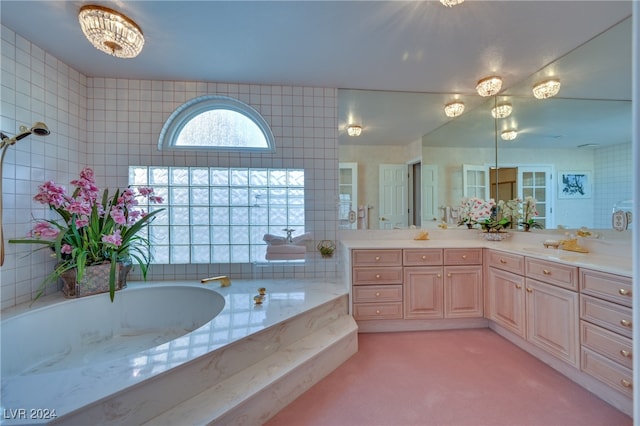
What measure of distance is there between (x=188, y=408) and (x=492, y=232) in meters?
2.90

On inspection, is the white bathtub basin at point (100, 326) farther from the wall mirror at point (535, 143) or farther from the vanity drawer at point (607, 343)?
the vanity drawer at point (607, 343)

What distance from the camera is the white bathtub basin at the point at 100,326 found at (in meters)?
1.58

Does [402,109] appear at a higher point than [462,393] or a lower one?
higher

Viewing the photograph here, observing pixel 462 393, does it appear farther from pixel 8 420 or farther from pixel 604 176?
pixel 8 420

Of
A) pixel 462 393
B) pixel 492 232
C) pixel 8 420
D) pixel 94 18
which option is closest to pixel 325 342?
pixel 462 393

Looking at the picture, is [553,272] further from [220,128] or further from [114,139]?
[114,139]

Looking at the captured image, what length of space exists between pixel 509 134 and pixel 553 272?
1579 mm

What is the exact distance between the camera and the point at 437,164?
112 inches

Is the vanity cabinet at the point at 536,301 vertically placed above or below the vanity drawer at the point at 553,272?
below

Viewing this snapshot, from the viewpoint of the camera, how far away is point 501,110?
8.69ft

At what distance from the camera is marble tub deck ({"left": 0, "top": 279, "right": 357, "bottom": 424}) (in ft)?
3.16

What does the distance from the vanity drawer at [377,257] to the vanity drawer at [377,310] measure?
363 millimetres

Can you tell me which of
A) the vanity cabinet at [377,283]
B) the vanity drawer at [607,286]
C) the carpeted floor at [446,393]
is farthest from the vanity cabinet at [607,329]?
the vanity cabinet at [377,283]

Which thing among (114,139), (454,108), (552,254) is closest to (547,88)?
(454,108)
